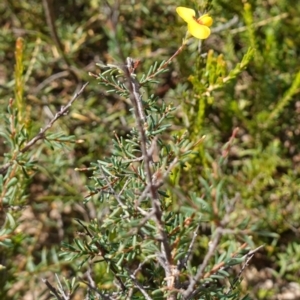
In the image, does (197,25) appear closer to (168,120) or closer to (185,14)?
(185,14)

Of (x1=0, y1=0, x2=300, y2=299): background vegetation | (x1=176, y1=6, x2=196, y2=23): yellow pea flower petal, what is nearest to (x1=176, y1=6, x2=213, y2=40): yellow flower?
(x1=176, y1=6, x2=196, y2=23): yellow pea flower petal

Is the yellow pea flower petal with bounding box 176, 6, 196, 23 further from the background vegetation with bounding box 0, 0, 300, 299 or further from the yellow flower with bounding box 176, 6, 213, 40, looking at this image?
the background vegetation with bounding box 0, 0, 300, 299

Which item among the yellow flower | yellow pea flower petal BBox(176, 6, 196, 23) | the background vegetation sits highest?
yellow pea flower petal BBox(176, 6, 196, 23)

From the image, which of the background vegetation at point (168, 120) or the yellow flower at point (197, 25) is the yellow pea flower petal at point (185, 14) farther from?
the background vegetation at point (168, 120)

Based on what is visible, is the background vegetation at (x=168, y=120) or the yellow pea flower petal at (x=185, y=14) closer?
the yellow pea flower petal at (x=185, y=14)

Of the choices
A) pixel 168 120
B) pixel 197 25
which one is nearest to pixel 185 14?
pixel 197 25

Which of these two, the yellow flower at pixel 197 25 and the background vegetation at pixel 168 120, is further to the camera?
the background vegetation at pixel 168 120

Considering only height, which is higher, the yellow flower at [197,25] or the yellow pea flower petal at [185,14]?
the yellow pea flower petal at [185,14]

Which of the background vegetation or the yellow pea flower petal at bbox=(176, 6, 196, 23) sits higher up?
the yellow pea flower petal at bbox=(176, 6, 196, 23)

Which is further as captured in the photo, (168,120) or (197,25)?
(168,120)

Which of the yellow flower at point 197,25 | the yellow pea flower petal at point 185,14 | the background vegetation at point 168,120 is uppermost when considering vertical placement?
the yellow pea flower petal at point 185,14

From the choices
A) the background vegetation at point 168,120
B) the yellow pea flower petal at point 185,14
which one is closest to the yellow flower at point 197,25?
the yellow pea flower petal at point 185,14

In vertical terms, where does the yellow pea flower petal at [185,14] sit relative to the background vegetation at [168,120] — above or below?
above
